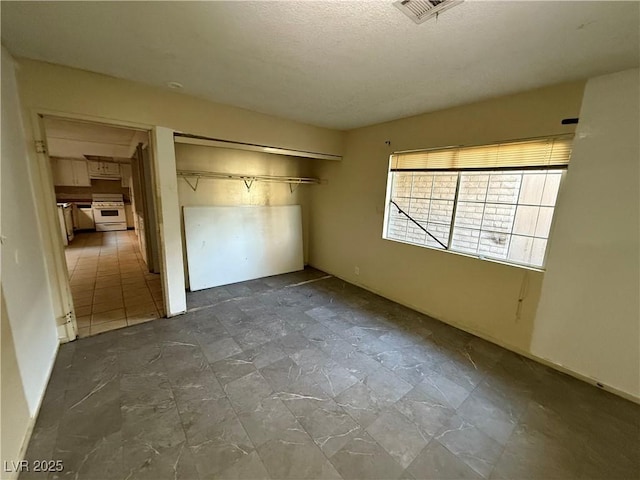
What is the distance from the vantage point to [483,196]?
2699mm

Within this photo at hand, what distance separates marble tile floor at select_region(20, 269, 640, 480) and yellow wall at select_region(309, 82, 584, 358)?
1.30ft

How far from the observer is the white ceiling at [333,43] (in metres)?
1.34

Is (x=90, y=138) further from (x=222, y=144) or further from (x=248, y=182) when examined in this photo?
(x=222, y=144)

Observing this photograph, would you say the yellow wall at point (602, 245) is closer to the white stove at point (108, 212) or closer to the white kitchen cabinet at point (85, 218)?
the white stove at point (108, 212)

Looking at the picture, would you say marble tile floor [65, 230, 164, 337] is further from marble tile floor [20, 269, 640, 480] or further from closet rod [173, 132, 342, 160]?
closet rod [173, 132, 342, 160]

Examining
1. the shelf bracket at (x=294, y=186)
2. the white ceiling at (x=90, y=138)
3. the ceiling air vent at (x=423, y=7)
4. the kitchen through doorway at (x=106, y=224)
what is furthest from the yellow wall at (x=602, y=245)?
the white ceiling at (x=90, y=138)

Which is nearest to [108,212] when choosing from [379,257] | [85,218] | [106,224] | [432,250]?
[106,224]

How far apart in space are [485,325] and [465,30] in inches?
102

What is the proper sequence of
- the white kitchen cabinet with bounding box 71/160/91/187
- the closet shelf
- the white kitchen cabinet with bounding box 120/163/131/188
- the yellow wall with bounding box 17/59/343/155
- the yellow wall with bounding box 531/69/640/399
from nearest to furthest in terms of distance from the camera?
the yellow wall with bounding box 531/69/640/399 → the yellow wall with bounding box 17/59/343/155 → the closet shelf → the white kitchen cabinet with bounding box 71/160/91/187 → the white kitchen cabinet with bounding box 120/163/131/188

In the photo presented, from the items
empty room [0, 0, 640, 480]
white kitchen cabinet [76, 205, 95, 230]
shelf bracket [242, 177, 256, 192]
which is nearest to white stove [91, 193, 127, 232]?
white kitchen cabinet [76, 205, 95, 230]

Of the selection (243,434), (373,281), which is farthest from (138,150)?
(243,434)

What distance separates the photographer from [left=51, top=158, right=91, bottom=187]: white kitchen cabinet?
23.8ft

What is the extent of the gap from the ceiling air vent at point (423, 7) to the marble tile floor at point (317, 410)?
2392 millimetres

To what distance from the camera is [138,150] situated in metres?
4.65
